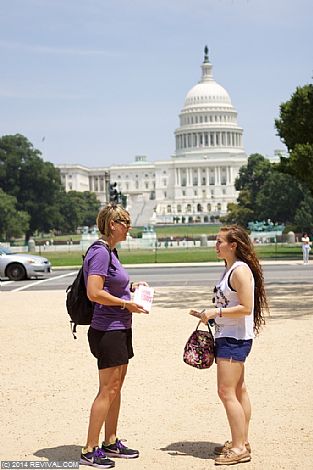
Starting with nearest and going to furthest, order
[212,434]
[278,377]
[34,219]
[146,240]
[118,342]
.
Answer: [118,342] < [212,434] < [278,377] < [146,240] < [34,219]

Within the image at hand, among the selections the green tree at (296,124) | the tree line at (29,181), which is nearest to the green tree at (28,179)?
the tree line at (29,181)

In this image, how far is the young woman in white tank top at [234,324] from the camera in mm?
6660

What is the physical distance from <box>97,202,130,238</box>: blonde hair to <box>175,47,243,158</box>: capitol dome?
17154 centimetres

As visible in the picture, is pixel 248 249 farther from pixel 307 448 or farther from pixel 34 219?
pixel 34 219

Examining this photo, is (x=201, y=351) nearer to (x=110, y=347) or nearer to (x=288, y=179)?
(x=110, y=347)

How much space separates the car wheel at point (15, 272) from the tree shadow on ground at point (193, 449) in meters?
21.6

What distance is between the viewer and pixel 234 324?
671cm

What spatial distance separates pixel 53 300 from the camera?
20.3 metres

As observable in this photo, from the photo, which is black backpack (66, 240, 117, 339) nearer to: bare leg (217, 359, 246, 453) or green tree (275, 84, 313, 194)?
bare leg (217, 359, 246, 453)

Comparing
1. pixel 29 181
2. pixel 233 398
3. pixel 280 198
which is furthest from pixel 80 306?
pixel 29 181

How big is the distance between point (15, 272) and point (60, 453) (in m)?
Result: 21.8

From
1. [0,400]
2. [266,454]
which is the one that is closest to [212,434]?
[266,454]

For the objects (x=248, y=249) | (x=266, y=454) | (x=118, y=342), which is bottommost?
(x=266, y=454)

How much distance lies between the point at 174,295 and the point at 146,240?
52913 mm
